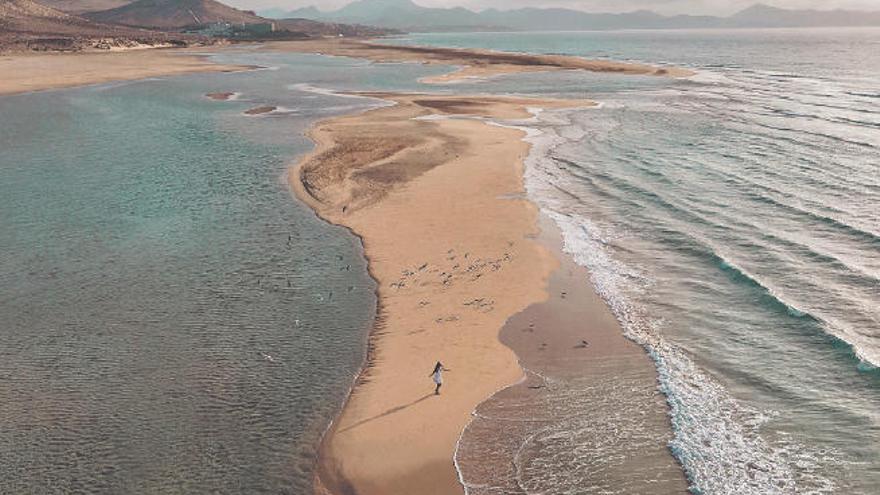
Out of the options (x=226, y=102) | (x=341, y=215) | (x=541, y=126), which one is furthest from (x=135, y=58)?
(x=341, y=215)

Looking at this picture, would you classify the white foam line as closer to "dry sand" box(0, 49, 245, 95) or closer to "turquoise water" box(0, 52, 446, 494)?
"turquoise water" box(0, 52, 446, 494)

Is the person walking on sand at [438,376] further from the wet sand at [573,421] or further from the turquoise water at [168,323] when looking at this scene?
the turquoise water at [168,323]

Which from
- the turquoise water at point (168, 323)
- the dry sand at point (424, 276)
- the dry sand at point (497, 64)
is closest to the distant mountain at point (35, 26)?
the dry sand at point (497, 64)

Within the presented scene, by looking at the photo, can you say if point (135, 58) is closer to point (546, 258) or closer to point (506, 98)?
point (506, 98)

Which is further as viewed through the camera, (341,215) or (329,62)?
(329,62)

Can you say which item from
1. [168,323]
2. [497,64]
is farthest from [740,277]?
[497,64]

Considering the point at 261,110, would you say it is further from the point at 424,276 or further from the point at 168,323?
the point at 168,323
